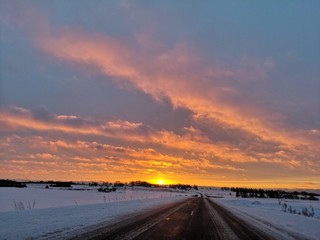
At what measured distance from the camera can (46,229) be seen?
1354cm

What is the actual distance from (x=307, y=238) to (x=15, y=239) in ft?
34.9

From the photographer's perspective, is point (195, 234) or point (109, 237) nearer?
point (109, 237)

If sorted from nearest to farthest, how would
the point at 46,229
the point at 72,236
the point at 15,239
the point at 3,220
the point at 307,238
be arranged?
the point at 15,239
the point at 72,236
the point at 46,229
the point at 307,238
the point at 3,220

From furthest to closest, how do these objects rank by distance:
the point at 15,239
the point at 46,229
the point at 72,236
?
the point at 46,229, the point at 72,236, the point at 15,239

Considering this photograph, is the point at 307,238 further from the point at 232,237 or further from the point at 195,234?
the point at 195,234

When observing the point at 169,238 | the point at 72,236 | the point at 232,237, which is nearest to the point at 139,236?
the point at 169,238

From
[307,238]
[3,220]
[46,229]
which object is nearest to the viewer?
[46,229]

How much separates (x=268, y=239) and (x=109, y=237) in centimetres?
588

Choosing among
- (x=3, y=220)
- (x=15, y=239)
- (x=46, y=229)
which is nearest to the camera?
(x=15, y=239)

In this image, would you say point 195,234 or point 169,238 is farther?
point 195,234

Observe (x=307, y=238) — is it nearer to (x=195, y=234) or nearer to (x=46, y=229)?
(x=195, y=234)

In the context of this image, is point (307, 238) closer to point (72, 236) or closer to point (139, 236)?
point (139, 236)

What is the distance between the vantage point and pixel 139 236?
12586mm

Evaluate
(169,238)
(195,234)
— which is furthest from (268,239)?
(169,238)
